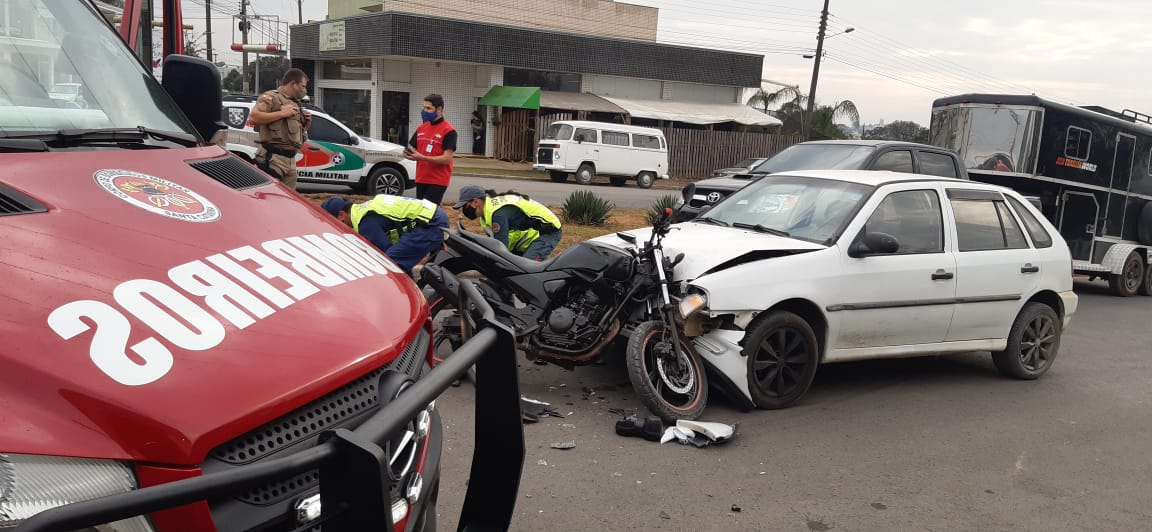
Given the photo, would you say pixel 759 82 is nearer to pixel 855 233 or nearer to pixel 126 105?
pixel 855 233

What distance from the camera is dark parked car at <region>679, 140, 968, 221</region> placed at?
1109cm

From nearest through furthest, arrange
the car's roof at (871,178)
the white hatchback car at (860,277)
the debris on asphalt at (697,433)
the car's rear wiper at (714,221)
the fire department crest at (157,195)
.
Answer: the fire department crest at (157,195), the debris on asphalt at (697,433), the white hatchback car at (860,277), the car's roof at (871,178), the car's rear wiper at (714,221)

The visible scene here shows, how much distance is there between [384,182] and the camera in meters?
16.2

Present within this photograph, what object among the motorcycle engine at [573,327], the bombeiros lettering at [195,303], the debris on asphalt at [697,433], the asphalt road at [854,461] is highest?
the bombeiros lettering at [195,303]

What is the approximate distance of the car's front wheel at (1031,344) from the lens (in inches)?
275

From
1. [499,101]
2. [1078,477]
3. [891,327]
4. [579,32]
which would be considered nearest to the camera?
[1078,477]

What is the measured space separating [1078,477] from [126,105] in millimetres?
5112

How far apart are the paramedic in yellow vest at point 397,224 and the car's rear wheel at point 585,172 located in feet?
68.0

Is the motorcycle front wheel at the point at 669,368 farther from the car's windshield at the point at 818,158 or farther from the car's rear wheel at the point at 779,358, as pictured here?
the car's windshield at the point at 818,158

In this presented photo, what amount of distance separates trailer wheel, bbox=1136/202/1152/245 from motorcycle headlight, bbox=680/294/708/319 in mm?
10821

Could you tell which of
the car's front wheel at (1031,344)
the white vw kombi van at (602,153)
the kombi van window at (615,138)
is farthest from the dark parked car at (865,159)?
the kombi van window at (615,138)

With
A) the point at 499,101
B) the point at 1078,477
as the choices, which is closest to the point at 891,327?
the point at 1078,477

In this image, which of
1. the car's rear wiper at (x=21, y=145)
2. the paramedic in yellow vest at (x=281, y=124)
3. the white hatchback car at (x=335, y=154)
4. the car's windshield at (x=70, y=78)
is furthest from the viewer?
the white hatchback car at (x=335, y=154)

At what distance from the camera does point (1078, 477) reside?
505 cm
